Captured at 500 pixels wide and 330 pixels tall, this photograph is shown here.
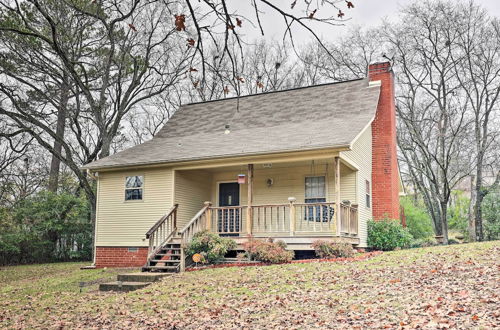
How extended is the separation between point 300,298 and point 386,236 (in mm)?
8798

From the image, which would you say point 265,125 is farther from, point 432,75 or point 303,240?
point 432,75

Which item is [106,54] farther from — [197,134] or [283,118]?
[283,118]

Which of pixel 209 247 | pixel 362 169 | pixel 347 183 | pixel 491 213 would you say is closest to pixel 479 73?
pixel 491 213

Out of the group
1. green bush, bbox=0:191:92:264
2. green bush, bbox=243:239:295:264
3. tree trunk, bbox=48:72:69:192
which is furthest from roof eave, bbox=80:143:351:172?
tree trunk, bbox=48:72:69:192

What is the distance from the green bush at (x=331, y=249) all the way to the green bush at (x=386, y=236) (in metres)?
3.52

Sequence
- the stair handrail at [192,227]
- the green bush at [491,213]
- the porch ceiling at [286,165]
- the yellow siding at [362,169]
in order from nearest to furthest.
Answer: the stair handrail at [192,227]
the yellow siding at [362,169]
the porch ceiling at [286,165]
the green bush at [491,213]

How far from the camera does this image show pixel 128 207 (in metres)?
17.0

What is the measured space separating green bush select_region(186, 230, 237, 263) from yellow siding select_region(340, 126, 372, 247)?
4.61 meters

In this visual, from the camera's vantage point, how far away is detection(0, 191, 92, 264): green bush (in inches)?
817

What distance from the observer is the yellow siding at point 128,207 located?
1642cm

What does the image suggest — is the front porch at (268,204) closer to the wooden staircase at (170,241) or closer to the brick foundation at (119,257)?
the wooden staircase at (170,241)

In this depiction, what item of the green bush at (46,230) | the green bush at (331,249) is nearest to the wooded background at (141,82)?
the green bush at (46,230)

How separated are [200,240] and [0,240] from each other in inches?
431

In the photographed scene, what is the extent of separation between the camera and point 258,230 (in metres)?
14.9
